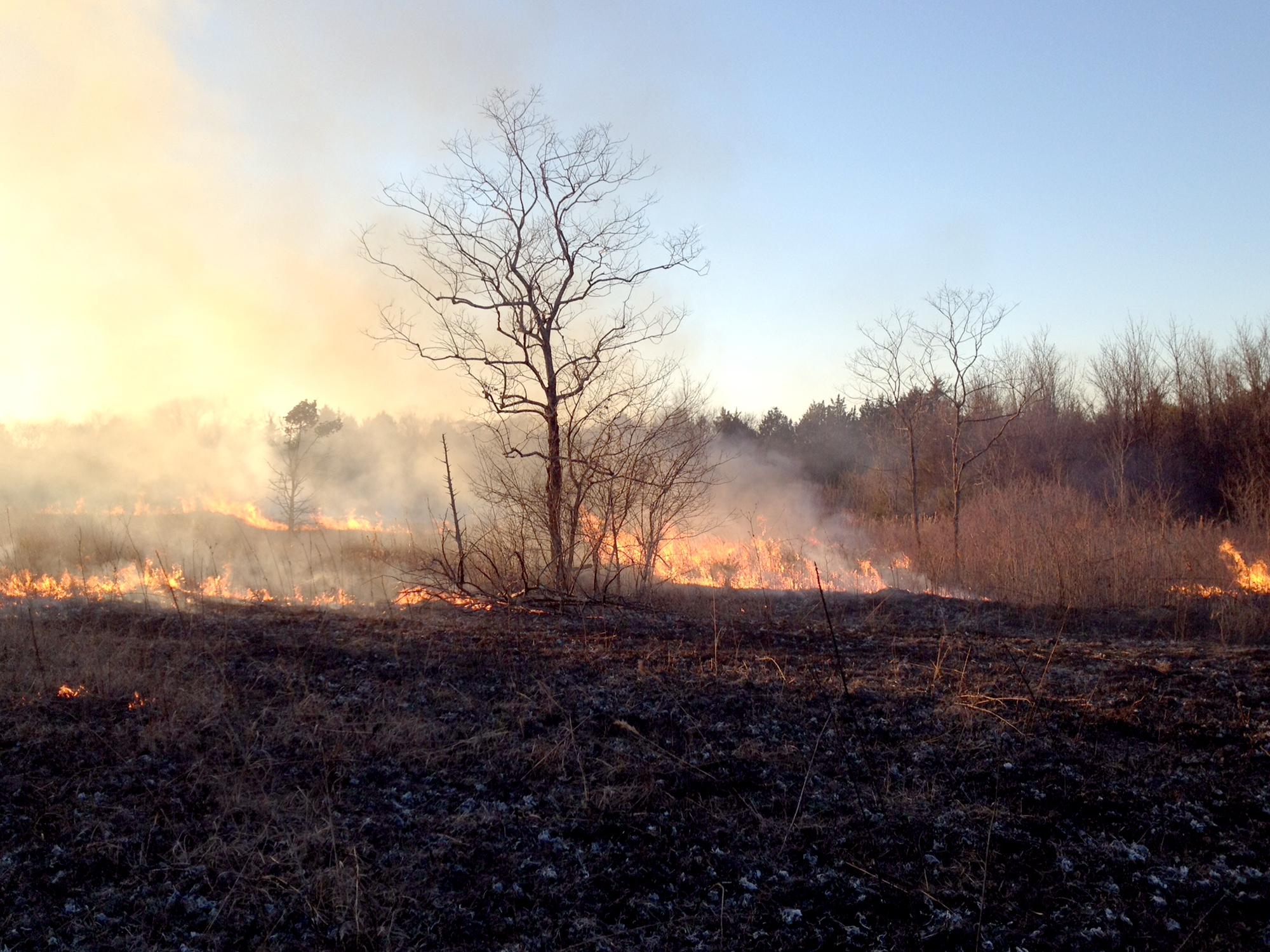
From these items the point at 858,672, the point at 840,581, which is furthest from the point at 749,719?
the point at 840,581

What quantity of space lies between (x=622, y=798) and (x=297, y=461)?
32347 mm

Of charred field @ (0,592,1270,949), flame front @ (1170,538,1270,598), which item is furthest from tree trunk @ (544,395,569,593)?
flame front @ (1170,538,1270,598)

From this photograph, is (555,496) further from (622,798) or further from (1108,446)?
(1108,446)

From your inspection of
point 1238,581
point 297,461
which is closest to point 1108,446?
point 1238,581

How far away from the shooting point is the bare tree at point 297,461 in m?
32.1

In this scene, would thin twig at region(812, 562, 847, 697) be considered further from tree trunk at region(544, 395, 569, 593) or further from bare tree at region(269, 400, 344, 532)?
bare tree at region(269, 400, 344, 532)

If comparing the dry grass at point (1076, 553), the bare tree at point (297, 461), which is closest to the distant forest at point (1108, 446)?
the dry grass at point (1076, 553)

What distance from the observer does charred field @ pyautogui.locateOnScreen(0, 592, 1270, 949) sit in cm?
288

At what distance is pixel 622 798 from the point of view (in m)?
3.78

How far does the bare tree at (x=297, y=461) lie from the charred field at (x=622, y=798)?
27078 millimetres

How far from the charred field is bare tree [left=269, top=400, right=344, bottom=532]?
27.1 m

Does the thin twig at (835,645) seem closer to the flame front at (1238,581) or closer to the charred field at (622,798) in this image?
the charred field at (622,798)

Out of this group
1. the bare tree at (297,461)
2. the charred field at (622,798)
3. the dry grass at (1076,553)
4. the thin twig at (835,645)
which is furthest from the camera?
the bare tree at (297,461)

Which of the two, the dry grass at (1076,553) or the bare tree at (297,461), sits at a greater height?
the bare tree at (297,461)
